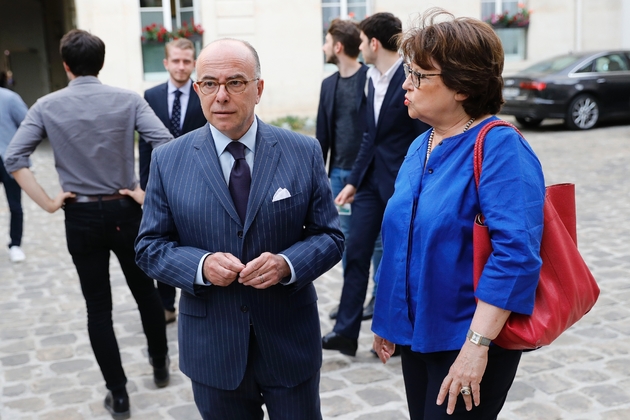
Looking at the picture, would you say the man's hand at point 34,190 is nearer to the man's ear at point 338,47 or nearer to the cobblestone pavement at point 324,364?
A: the cobblestone pavement at point 324,364

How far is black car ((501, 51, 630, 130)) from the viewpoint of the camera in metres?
16.4

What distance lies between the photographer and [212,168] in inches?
109

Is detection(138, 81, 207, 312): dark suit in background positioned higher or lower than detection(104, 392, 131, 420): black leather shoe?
higher

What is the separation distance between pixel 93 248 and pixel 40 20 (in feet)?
84.5

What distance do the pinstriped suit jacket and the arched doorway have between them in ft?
81.8

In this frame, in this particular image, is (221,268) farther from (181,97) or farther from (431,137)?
(181,97)

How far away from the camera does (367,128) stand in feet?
17.7

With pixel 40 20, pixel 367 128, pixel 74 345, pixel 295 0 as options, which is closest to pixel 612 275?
pixel 367 128

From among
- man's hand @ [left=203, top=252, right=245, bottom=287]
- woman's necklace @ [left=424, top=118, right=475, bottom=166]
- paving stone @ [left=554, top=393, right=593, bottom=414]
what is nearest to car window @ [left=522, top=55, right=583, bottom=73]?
paving stone @ [left=554, top=393, right=593, bottom=414]

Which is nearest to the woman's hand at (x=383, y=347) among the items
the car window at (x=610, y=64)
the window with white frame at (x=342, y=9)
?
the car window at (x=610, y=64)

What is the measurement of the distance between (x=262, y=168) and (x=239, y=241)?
0.28 m

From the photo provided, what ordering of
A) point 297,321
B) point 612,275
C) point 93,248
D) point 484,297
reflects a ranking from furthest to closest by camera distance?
1. point 612,275
2. point 93,248
3. point 297,321
4. point 484,297

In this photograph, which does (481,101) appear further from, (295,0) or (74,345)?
(295,0)

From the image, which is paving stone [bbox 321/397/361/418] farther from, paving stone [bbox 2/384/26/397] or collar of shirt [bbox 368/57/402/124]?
paving stone [bbox 2/384/26/397]
